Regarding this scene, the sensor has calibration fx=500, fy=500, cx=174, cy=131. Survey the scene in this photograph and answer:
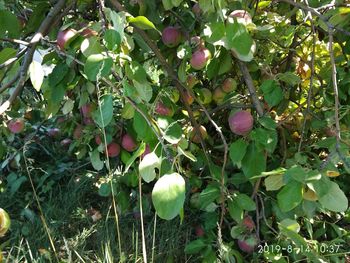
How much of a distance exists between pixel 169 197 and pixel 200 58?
0.57 metres

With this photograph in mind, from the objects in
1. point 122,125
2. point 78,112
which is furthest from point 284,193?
point 78,112

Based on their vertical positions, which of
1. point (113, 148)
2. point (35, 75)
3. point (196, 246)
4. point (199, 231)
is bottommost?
point (199, 231)

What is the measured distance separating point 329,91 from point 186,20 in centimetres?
50

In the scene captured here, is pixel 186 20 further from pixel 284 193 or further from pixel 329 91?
pixel 284 193

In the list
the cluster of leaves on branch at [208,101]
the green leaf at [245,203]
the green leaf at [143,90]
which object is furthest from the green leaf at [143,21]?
the green leaf at [245,203]

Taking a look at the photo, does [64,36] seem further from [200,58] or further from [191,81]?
[191,81]

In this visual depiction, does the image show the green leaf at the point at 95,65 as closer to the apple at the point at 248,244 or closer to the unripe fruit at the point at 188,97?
the unripe fruit at the point at 188,97

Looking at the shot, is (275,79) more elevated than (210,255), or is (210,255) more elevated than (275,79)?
(275,79)

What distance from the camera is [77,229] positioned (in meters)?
1.99

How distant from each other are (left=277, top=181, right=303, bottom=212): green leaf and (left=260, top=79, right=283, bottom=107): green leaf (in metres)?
0.34

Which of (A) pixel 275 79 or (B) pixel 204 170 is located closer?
(A) pixel 275 79

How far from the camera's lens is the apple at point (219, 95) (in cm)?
160

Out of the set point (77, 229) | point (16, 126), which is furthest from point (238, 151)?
point (77, 229)

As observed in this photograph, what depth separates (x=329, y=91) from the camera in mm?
1547
